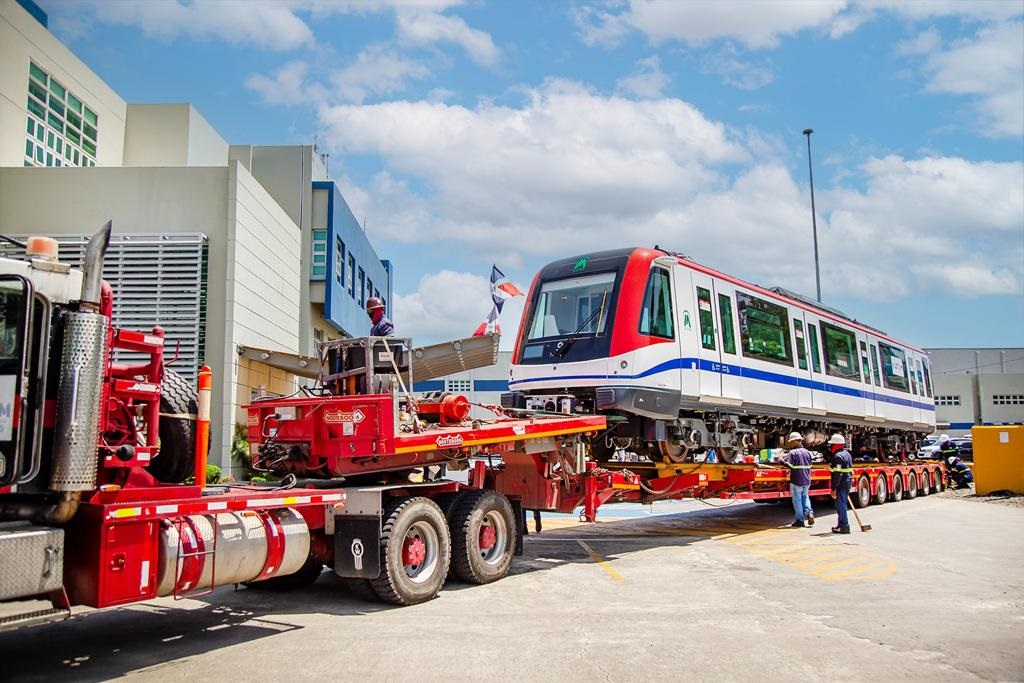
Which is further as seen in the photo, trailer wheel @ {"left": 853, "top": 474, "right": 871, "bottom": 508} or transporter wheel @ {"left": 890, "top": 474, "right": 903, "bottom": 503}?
transporter wheel @ {"left": 890, "top": 474, "right": 903, "bottom": 503}

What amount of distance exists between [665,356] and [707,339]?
1.29 m

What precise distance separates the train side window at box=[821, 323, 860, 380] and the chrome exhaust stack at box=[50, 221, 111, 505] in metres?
14.4

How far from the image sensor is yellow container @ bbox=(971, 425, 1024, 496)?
23359 millimetres

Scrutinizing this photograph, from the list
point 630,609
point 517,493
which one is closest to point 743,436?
point 517,493

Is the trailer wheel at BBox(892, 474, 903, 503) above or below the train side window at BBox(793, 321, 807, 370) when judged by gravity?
below

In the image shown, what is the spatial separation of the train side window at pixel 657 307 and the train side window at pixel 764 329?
7.63 feet

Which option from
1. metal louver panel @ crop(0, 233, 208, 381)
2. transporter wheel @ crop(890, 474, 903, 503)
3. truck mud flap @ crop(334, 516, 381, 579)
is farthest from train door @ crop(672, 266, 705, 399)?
transporter wheel @ crop(890, 474, 903, 503)

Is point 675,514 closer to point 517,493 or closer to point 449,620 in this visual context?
point 517,493

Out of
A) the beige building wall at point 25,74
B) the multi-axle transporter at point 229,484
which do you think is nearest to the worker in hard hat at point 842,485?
the multi-axle transporter at point 229,484

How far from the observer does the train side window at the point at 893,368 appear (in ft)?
67.8

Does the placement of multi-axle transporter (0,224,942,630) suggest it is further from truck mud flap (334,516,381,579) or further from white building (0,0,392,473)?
white building (0,0,392,473)

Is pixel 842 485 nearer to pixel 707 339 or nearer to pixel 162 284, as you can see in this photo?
pixel 707 339

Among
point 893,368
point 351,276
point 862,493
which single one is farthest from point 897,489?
point 351,276

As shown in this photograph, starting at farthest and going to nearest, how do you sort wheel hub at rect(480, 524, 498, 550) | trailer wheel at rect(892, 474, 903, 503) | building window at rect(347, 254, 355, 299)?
building window at rect(347, 254, 355, 299)
trailer wheel at rect(892, 474, 903, 503)
wheel hub at rect(480, 524, 498, 550)
